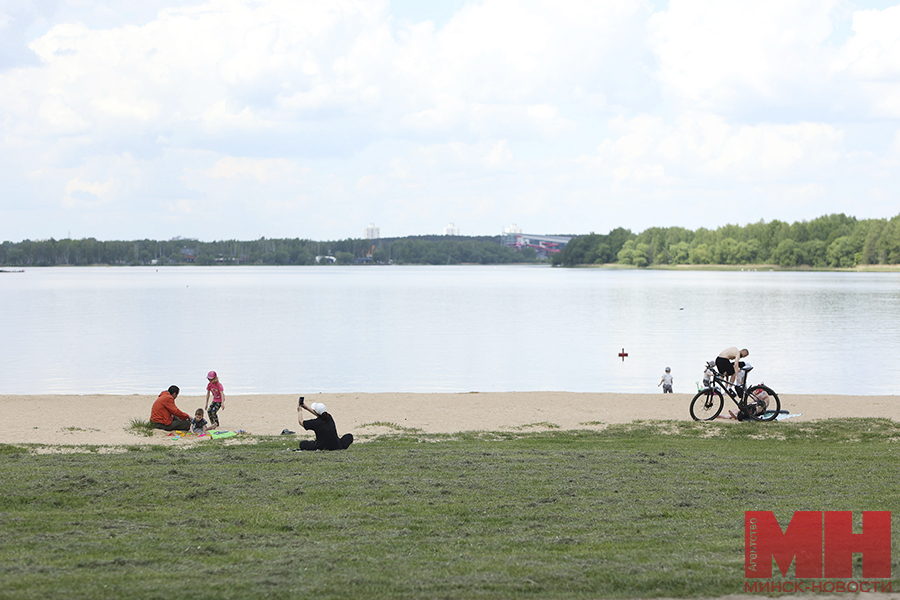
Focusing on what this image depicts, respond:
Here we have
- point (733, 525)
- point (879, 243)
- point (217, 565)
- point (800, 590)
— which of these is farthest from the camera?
point (879, 243)

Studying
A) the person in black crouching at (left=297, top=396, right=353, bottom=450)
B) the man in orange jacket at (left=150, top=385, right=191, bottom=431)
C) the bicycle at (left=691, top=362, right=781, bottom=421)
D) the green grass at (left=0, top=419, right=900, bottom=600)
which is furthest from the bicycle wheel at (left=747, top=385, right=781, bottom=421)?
the man in orange jacket at (left=150, top=385, right=191, bottom=431)

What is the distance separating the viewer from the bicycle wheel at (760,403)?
16906 millimetres

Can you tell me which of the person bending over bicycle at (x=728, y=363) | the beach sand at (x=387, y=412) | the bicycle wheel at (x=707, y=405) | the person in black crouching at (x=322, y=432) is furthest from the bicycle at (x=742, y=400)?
the person in black crouching at (x=322, y=432)

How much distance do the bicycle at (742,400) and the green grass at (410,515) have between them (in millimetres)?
3400

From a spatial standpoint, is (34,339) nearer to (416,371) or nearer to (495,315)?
(416,371)

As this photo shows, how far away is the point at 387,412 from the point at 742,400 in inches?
311

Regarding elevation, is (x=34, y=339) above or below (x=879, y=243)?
below

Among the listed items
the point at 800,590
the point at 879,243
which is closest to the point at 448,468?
the point at 800,590

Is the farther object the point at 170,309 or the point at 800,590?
the point at 170,309

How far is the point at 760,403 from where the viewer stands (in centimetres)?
1695

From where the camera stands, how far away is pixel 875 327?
5053 centimetres

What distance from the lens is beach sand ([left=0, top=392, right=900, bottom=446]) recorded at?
1584cm

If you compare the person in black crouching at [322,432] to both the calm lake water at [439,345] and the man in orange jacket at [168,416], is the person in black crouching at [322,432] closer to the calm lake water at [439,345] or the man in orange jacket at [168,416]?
the man in orange jacket at [168,416]

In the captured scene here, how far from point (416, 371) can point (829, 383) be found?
15457 millimetres
